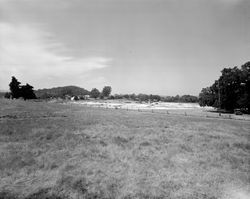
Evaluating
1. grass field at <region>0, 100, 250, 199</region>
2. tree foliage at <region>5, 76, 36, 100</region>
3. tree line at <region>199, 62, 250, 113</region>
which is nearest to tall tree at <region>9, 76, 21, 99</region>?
tree foliage at <region>5, 76, 36, 100</region>

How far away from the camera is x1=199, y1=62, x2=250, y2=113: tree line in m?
63.4

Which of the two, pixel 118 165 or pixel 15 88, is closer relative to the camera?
pixel 118 165

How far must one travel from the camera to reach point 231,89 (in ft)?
218

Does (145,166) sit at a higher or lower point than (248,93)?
lower

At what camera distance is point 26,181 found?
12.8 meters

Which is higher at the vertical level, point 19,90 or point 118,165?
point 19,90

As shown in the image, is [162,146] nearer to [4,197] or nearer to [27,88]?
[4,197]

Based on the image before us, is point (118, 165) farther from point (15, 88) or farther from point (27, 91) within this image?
point (27, 91)

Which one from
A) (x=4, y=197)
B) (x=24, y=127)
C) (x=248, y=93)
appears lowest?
(x=4, y=197)

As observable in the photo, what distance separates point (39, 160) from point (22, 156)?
1527mm

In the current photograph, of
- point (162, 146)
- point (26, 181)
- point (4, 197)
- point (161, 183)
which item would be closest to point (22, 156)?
point (26, 181)

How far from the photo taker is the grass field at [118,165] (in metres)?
11.9

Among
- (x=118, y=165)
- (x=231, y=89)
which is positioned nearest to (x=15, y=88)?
(x=231, y=89)

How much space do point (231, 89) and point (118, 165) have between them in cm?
6064
